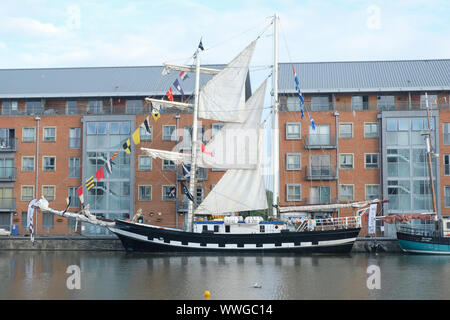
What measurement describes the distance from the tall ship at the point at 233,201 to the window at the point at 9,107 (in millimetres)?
15543

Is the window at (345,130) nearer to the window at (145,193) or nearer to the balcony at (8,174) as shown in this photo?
the window at (145,193)

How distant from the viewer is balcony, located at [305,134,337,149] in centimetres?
5659

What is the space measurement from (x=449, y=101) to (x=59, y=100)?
37671 mm

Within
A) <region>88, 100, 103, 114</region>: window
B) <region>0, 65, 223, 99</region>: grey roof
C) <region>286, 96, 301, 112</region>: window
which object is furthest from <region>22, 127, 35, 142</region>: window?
<region>286, 96, 301, 112</region>: window

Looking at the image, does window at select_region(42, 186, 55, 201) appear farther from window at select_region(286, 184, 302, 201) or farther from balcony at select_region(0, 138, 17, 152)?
window at select_region(286, 184, 302, 201)

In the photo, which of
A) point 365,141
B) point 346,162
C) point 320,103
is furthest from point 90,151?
point 365,141

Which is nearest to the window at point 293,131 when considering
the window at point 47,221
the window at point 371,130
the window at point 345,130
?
the window at point 345,130

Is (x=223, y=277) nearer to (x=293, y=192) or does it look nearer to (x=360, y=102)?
(x=293, y=192)

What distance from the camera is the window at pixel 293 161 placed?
5708cm

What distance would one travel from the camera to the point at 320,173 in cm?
5638

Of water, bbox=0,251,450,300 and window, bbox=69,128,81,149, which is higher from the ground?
window, bbox=69,128,81,149

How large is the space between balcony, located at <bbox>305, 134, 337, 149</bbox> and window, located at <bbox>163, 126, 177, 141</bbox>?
12395 millimetres
